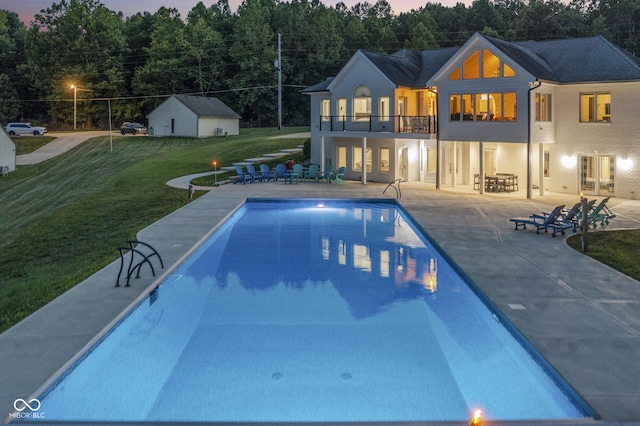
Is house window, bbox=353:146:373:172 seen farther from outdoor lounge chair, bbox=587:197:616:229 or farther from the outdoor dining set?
outdoor lounge chair, bbox=587:197:616:229

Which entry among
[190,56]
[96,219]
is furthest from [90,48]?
[96,219]

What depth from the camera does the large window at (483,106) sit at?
2480cm

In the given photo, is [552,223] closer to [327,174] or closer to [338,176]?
[338,176]

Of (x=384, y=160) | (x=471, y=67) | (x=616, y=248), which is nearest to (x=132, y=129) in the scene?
(x=384, y=160)

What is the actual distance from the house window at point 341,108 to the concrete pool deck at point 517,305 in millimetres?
13184

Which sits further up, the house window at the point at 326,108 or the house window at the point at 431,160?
the house window at the point at 326,108

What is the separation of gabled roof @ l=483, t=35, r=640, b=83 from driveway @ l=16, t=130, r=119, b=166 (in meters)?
37.0

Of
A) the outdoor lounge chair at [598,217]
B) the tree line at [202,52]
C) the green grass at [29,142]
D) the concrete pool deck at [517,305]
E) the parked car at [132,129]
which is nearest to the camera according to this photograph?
the concrete pool deck at [517,305]

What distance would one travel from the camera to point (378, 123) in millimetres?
30328

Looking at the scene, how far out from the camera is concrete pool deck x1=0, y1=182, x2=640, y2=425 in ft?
22.9

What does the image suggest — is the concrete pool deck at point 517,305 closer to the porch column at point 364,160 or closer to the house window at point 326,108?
the porch column at point 364,160

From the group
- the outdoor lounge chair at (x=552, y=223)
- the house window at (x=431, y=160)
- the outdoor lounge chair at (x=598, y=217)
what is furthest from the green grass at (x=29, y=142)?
the outdoor lounge chair at (x=598, y=217)

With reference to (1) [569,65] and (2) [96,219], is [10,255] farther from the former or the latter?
(1) [569,65]

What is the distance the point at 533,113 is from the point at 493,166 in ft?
15.0
